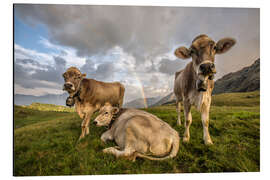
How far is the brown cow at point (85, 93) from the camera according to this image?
393 centimetres

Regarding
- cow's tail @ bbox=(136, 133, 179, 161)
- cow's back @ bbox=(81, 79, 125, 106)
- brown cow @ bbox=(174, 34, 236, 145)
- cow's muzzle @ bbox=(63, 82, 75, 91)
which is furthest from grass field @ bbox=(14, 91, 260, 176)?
cow's back @ bbox=(81, 79, 125, 106)

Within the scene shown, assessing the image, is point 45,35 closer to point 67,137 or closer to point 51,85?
point 51,85

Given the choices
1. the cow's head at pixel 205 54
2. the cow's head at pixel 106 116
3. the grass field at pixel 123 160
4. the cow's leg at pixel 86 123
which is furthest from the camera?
the cow's leg at pixel 86 123

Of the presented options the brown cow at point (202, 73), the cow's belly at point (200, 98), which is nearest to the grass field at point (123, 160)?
the brown cow at point (202, 73)

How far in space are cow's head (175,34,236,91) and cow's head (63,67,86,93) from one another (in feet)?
11.3

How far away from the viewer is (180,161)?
7.67 feet

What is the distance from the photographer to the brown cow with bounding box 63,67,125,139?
12.9 feet

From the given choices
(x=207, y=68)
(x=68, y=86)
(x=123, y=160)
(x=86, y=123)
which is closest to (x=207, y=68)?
(x=207, y=68)

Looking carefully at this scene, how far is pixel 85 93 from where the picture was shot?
15.0ft

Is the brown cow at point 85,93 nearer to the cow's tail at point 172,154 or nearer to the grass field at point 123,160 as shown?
the grass field at point 123,160

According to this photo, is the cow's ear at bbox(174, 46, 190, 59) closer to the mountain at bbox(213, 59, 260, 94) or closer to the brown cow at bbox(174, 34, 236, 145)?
the brown cow at bbox(174, 34, 236, 145)

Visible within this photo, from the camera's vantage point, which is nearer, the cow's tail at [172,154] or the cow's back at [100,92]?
the cow's tail at [172,154]

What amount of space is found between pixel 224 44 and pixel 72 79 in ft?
14.5
